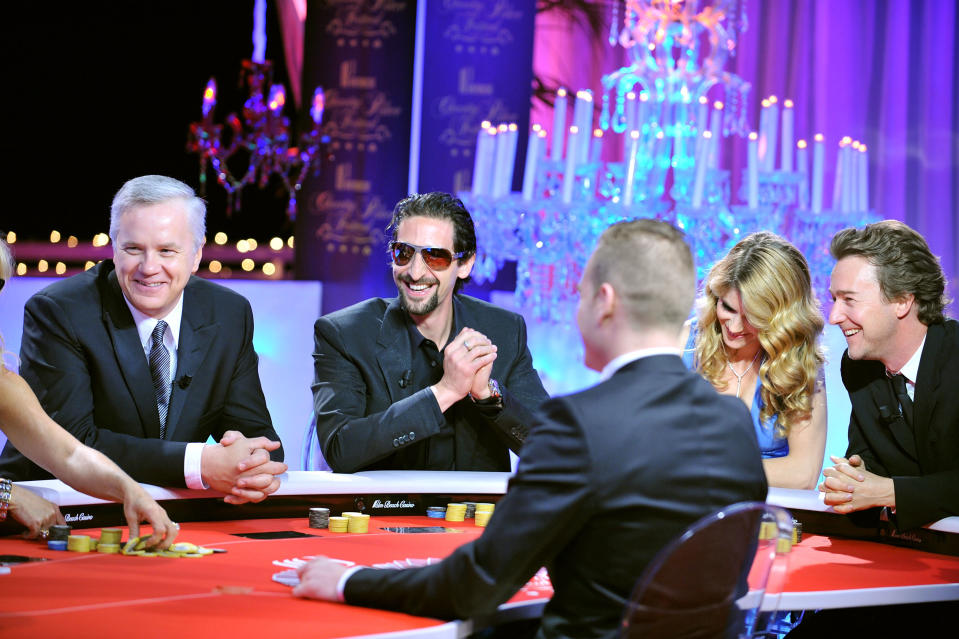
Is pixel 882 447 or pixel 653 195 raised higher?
pixel 653 195

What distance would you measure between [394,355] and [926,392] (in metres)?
1.63

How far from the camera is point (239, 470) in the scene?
2695 mm

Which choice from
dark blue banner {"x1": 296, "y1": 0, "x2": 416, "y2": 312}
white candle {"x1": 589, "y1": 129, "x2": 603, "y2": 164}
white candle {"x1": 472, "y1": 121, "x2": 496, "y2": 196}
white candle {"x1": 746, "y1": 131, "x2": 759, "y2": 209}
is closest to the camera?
white candle {"x1": 746, "y1": 131, "x2": 759, "y2": 209}

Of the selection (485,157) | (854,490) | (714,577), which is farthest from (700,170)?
(714,577)

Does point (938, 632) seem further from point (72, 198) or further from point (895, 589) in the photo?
point (72, 198)

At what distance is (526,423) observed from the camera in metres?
3.43

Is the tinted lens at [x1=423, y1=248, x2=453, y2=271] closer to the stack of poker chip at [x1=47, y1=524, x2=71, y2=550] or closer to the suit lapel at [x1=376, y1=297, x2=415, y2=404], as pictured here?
the suit lapel at [x1=376, y1=297, x2=415, y2=404]

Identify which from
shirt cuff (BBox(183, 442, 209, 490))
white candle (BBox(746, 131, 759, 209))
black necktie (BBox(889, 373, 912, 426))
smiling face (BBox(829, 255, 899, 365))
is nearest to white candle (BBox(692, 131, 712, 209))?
white candle (BBox(746, 131, 759, 209))

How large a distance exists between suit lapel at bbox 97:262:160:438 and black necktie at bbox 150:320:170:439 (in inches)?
1.0

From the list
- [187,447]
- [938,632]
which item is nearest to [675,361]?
[938,632]

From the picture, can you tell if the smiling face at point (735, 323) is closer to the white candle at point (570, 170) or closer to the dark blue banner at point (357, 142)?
the white candle at point (570, 170)

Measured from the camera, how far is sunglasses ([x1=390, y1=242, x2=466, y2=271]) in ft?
11.5

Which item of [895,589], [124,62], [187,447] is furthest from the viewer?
[124,62]

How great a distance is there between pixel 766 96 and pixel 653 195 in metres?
3.33
